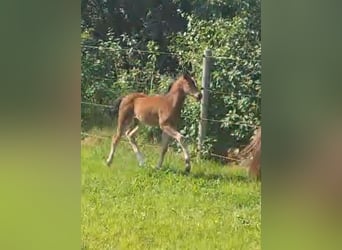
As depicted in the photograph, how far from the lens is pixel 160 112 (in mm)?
4520

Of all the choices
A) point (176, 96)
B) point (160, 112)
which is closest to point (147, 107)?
point (160, 112)

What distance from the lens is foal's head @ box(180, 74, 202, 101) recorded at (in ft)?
14.5

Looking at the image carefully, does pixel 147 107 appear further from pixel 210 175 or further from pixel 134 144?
pixel 210 175

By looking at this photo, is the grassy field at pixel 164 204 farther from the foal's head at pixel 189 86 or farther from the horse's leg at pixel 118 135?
the foal's head at pixel 189 86

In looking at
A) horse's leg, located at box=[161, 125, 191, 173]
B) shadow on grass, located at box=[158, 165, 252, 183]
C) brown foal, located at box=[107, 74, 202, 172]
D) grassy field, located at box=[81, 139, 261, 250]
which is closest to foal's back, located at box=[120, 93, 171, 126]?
brown foal, located at box=[107, 74, 202, 172]

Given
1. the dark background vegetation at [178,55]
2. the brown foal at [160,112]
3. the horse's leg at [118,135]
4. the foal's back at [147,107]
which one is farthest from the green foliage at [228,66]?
the horse's leg at [118,135]
